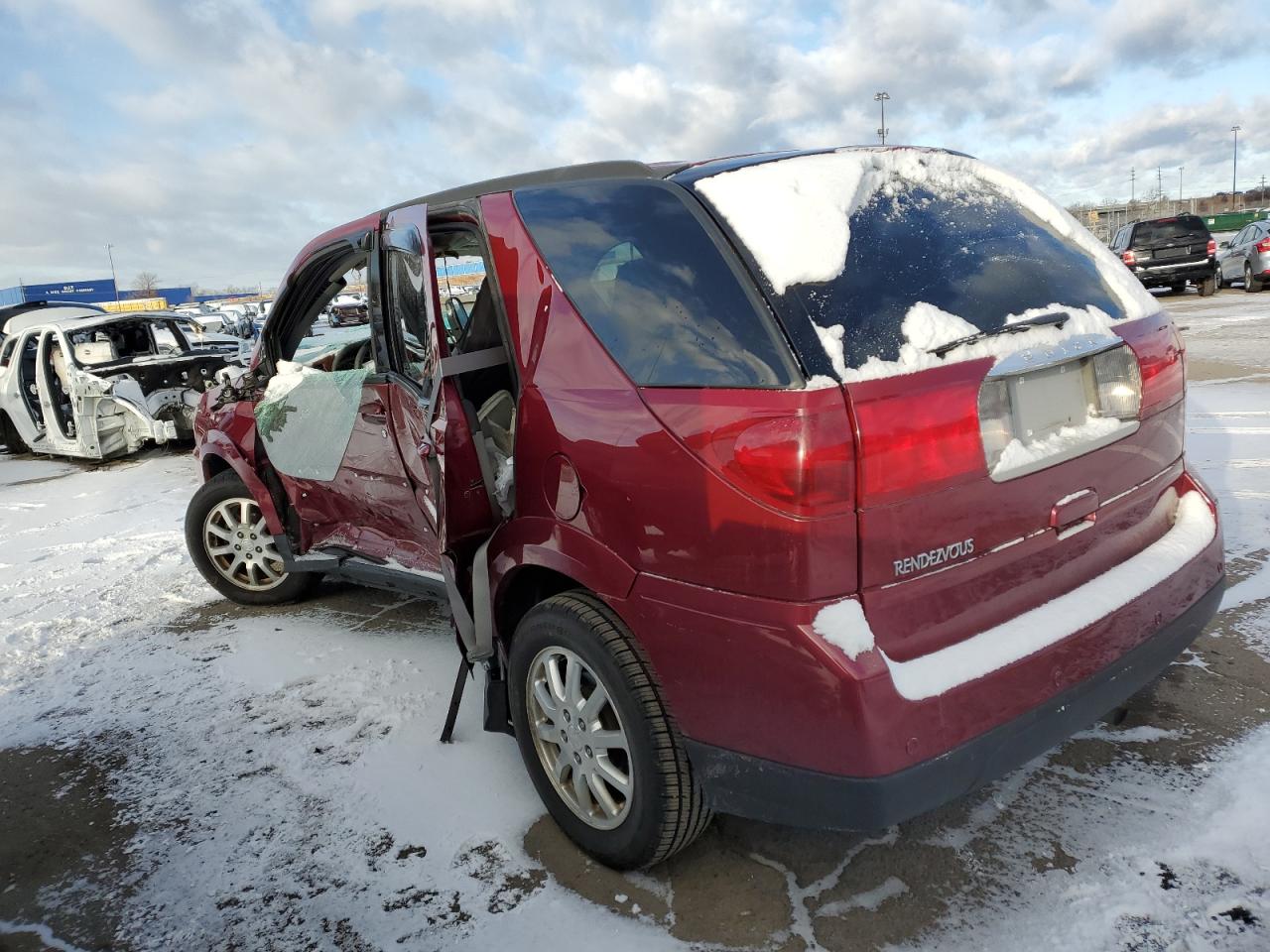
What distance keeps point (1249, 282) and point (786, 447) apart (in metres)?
21.1

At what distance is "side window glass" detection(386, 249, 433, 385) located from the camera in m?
2.92

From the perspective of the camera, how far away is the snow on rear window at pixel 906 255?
1.94 metres

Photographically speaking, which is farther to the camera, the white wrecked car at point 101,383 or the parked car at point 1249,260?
the parked car at point 1249,260

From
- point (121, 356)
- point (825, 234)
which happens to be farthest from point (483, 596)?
point (121, 356)

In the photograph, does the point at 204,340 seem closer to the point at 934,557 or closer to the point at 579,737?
the point at 579,737

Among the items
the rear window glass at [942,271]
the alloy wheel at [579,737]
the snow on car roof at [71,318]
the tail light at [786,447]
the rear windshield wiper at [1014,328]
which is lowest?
the alloy wheel at [579,737]

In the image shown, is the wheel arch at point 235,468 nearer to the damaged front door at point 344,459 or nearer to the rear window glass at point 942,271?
the damaged front door at point 344,459

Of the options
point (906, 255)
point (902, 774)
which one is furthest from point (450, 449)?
point (902, 774)

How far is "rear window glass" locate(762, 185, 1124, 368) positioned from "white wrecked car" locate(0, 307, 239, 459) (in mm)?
9599

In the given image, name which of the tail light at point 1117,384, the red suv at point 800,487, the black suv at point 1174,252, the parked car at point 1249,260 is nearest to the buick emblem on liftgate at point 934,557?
the red suv at point 800,487

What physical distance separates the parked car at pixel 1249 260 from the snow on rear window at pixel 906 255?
1885 cm

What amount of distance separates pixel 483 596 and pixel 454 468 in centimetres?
39

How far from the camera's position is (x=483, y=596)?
8.77 feet

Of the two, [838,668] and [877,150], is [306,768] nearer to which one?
[838,668]
